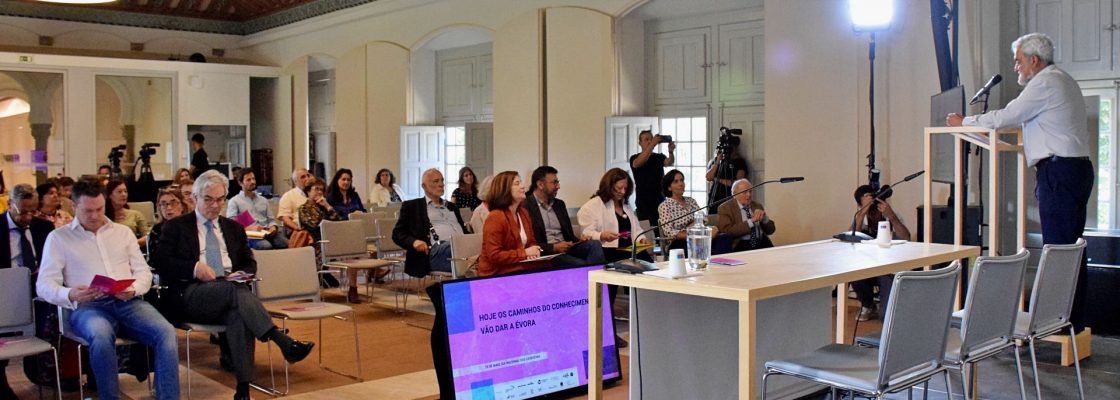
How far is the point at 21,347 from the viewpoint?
4605mm

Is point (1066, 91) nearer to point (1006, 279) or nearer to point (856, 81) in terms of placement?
point (1006, 279)

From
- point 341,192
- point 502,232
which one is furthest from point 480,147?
point 502,232

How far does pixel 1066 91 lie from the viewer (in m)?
5.24

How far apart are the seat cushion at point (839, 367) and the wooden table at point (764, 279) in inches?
9.4

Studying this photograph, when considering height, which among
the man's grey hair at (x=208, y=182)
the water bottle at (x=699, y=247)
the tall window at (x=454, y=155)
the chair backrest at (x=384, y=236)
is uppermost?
the tall window at (x=454, y=155)

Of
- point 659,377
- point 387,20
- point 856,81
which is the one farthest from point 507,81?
point 659,377

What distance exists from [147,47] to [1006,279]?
51.4ft

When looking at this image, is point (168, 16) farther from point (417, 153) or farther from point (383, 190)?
point (383, 190)

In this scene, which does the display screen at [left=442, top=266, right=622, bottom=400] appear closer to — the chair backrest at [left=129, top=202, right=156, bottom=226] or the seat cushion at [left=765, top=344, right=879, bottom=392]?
the seat cushion at [left=765, top=344, right=879, bottom=392]

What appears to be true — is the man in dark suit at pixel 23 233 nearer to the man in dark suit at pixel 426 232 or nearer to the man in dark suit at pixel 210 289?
the man in dark suit at pixel 210 289

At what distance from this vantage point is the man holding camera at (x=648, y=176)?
9.88m

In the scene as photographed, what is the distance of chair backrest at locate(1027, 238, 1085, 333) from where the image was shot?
13.5ft

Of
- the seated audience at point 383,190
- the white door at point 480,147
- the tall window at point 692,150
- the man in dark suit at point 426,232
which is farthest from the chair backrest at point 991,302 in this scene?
the white door at point 480,147

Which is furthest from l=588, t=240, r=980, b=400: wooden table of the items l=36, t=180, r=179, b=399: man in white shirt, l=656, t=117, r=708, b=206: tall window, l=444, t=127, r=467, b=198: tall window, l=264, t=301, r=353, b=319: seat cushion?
l=444, t=127, r=467, b=198: tall window
